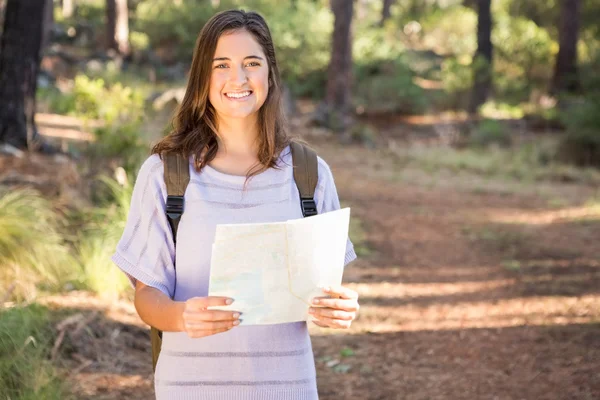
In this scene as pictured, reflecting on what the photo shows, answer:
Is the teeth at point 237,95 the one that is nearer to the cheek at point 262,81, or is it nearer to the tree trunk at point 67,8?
the cheek at point 262,81

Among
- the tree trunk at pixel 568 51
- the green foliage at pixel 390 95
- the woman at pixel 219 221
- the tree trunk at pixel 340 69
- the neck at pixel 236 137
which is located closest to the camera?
the woman at pixel 219 221

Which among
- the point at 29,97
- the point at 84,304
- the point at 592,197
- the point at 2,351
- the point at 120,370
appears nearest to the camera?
the point at 2,351

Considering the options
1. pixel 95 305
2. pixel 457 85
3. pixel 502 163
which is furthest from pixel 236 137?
pixel 457 85

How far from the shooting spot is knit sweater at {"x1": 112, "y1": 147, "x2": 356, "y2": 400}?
92.5 inches

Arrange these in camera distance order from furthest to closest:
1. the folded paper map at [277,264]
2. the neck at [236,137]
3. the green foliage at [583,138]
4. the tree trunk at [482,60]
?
1. the tree trunk at [482,60]
2. the green foliage at [583,138]
3. the neck at [236,137]
4. the folded paper map at [277,264]

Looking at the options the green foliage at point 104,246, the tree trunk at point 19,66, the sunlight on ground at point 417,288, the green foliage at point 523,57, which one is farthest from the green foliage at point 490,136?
the green foliage at point 104,246

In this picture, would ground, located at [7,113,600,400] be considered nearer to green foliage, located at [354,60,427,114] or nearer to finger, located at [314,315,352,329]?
finger, located at [314,315,352,329]

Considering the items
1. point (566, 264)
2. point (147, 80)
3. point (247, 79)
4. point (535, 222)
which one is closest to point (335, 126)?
point (147, 80)

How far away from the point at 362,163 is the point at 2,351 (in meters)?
11.7

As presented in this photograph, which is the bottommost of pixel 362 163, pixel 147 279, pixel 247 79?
pixel 362 163

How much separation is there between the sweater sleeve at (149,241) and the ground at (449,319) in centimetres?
219

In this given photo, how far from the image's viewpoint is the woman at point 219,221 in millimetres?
2346

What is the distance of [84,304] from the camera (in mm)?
5578

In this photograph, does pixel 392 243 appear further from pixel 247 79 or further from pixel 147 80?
pixel 147 80
